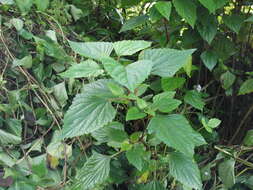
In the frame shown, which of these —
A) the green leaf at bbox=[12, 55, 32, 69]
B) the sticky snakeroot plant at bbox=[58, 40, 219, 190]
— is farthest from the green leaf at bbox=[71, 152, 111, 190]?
the green leaf at bbox=[12, 55, 32, 69]

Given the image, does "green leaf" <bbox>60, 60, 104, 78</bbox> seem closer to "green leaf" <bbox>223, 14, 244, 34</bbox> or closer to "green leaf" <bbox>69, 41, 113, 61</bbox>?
"green leaf" <bbox>69, 41, 113, 61</bbox>

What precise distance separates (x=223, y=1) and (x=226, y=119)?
462 millimetres

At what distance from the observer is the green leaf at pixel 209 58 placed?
107 cm

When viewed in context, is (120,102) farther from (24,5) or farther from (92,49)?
(24,5)

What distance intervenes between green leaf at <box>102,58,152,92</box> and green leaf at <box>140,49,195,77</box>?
54mm

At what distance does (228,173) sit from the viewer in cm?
96

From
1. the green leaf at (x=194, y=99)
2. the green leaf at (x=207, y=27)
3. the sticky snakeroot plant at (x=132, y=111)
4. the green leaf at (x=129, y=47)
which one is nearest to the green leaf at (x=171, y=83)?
the sticky snakeroot plant at (x=132, y=111)

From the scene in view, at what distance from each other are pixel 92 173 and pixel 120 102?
6.4 inches

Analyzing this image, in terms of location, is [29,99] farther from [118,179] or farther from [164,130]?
[164,130]

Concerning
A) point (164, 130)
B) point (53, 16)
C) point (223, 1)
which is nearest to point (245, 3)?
point (223, 1)

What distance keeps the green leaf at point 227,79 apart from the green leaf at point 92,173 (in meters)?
0.55

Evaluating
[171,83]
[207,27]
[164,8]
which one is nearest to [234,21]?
[207,27]

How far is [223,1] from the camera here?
3.15 feet

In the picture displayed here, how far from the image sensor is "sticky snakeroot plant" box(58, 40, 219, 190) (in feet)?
1.91
